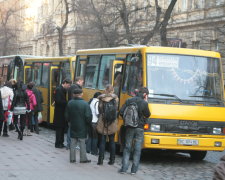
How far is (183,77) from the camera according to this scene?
45.1 feet

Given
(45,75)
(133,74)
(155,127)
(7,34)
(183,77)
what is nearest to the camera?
(155,127)

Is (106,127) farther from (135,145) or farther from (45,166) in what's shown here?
(45,166)

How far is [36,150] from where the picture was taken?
45.6ft

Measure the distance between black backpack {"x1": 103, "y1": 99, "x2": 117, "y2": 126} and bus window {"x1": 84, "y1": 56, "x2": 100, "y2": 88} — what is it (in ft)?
15.2

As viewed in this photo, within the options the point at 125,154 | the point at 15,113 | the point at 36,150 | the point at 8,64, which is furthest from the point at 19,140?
the point at 8,64

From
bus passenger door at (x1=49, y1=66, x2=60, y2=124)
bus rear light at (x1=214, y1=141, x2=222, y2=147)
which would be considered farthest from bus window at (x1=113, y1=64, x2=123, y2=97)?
bus passenger door at (x1=49, y1=66, x2=60, y2=124)

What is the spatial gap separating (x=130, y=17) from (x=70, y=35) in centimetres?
2817

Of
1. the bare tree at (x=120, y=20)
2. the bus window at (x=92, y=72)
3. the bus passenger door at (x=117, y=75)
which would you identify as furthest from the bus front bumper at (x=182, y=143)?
the bare tree at (x=120, y=20)

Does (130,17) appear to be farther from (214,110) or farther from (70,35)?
(70,35)

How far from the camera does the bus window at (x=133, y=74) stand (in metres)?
13.9

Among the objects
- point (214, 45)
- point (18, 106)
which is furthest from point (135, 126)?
point (214, 45)

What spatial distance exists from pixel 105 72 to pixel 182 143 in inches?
147

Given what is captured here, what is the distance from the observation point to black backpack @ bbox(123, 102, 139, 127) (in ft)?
36.2

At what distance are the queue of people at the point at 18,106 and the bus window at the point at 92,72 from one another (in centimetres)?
178
